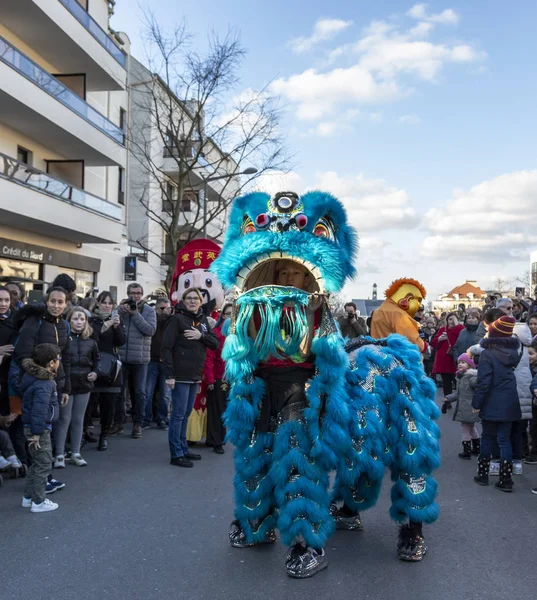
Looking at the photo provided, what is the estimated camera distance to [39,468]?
5.26m

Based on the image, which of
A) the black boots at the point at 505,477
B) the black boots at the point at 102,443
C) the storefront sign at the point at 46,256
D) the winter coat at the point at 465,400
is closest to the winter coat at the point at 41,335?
the black boots at the point at 102,443

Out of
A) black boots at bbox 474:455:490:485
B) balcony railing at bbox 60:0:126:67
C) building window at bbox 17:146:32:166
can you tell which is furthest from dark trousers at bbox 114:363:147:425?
balcony railing at bbox 60:0:126:67

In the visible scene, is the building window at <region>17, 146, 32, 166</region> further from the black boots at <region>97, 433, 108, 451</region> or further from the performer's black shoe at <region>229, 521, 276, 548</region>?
the performer's black shoe at <region>229, 521, 276, 548</region>

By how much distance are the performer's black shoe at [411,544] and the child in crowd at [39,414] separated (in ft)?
9.88

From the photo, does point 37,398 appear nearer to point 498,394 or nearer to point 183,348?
point 183,348

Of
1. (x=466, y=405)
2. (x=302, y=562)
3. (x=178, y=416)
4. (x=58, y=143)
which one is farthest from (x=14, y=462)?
(x=58, y=143)

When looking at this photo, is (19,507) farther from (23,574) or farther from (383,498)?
(383,498)

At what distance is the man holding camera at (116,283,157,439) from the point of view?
895cm

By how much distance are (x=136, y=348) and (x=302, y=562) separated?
5.65 metres

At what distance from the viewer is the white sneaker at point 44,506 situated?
5.27 metres

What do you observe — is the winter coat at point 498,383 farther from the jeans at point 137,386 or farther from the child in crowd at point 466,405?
the jeans at point 137,386

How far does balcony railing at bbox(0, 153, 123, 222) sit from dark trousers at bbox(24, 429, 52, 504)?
12.0 metres

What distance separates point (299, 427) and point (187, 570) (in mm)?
1194

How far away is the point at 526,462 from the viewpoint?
25.1ft
